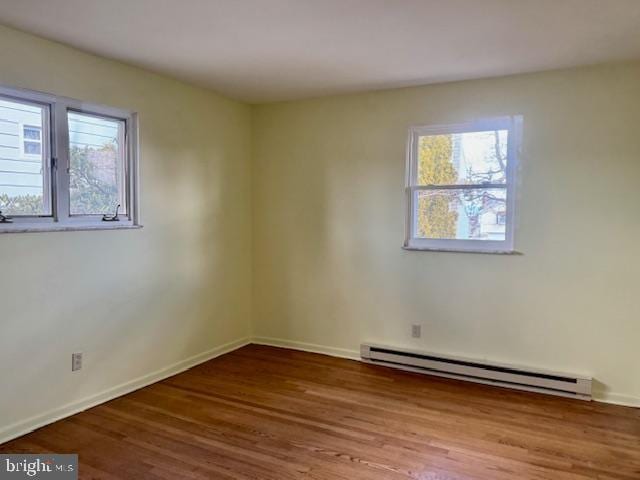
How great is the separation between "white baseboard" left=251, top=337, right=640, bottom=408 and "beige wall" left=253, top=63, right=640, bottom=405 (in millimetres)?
20

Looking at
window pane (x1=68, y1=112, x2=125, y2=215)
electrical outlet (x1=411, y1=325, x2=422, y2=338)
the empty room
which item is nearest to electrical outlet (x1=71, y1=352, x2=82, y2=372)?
the empty room

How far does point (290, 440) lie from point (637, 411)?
2.31 meters

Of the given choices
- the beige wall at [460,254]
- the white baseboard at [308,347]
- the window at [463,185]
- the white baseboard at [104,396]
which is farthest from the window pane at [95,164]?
the window at [463,185]

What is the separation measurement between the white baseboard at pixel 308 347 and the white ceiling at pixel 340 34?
7.64 feet

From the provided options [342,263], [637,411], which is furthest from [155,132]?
[637,411]

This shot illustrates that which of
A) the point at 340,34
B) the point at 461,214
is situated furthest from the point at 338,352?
the point at 340,34

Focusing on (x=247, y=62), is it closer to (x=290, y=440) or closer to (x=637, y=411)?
(x=290, y=440)

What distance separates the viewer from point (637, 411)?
3086mm

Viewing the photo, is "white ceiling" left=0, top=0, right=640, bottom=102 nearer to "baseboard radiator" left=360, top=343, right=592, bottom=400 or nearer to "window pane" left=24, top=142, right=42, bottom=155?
"window pane" left=24, top=142, right=42, bottom=155

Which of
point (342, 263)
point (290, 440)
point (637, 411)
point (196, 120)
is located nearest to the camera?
point (290, 440)

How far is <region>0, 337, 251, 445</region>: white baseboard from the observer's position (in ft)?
8.74

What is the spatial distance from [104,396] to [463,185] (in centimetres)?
302

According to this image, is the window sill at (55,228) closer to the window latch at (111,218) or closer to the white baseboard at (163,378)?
the window latch at (111,218)

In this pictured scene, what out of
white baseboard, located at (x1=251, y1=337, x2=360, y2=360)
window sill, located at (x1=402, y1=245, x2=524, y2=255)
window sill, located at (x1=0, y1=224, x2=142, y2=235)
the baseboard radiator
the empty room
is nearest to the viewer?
the empty room
